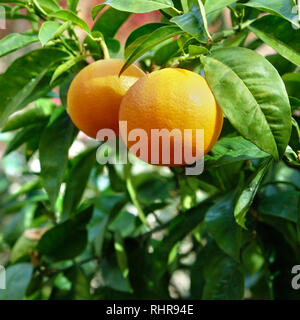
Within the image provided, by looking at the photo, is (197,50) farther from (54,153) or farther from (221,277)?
(221,277)

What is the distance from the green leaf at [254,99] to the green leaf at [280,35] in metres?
0.08

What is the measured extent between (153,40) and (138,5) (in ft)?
0.22

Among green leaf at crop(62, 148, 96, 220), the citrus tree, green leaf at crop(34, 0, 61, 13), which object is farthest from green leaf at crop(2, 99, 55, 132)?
green leaf at crop(34, 0, 61, 13)

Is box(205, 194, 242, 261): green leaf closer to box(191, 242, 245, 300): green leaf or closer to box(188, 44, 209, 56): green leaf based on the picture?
box(191, 242, 245, 300): green leaf

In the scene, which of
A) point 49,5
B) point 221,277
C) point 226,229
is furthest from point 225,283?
point 49,5

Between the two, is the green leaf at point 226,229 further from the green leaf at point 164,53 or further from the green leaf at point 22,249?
the green leaf at point 22,249

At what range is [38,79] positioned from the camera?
29.0 inches

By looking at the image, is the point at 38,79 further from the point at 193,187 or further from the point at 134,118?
the point at 193,187

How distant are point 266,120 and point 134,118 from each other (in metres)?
0.14

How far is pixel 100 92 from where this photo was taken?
24.0 inches

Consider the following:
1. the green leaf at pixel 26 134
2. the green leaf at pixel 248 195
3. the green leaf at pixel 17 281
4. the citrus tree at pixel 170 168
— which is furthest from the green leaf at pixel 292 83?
the green leaf at pixel 17 281

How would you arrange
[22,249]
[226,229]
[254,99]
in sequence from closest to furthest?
[254,99] → [226,229] → [22,249]

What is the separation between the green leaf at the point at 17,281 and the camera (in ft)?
3.01
